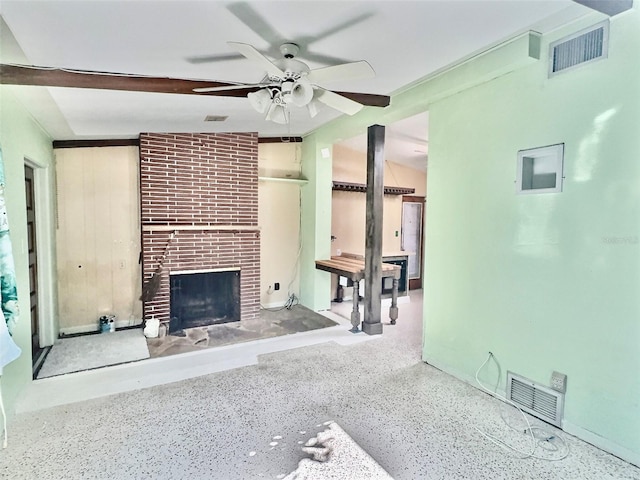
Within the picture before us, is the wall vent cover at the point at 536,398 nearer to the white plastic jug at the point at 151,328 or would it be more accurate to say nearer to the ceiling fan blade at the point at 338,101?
the ceiling fan blade at the point at 338,101

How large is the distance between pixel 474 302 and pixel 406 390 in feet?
3.24

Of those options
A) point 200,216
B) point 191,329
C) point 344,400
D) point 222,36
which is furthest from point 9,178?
point 344,400

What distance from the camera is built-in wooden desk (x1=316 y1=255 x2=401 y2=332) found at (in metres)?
4.67

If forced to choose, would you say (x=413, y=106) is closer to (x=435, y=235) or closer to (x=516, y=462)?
(x=435, y=235)

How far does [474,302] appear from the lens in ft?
10.4

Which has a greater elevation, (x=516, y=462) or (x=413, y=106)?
(x=413, y=106)

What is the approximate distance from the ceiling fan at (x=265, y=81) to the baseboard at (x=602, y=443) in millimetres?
2750

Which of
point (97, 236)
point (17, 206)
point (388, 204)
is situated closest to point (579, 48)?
point (17, 206)

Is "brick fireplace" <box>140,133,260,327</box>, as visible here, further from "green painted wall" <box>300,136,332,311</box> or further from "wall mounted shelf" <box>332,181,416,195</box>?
"wall mounted shelf" <box>332,181,416,195</box>

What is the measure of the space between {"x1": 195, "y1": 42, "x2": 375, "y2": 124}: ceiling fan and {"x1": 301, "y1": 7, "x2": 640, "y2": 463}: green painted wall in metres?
1.17

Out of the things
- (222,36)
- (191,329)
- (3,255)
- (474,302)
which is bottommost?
(191,329)

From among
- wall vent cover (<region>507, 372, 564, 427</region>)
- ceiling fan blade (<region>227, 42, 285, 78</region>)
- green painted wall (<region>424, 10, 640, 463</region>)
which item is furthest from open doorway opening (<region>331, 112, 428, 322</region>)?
ceiling fan blade (<region>227, 42, 285, 78</region>)

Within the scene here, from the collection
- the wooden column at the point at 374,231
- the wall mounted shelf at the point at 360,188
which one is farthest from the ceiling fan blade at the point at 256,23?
the wall mounted shelf at the point at 360,188

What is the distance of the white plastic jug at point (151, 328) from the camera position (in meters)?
4.45
